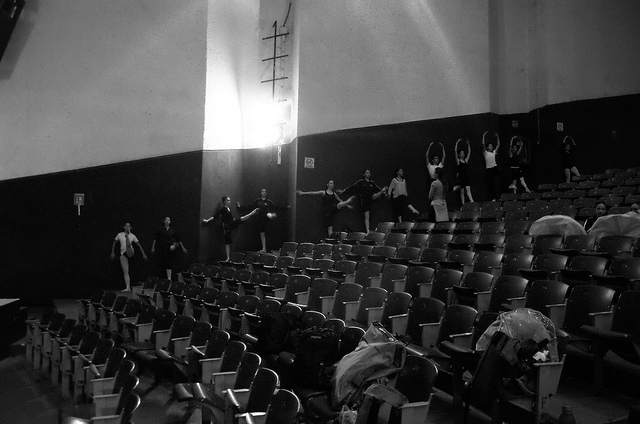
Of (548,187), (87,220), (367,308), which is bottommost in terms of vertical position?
(367,308)

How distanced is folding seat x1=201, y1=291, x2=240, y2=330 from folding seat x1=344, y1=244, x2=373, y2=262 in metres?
1.69

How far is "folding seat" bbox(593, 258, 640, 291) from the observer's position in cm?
409

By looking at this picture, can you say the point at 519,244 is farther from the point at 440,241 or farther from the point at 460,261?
the point at 440,241

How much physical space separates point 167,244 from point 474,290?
A: 657 centimetres

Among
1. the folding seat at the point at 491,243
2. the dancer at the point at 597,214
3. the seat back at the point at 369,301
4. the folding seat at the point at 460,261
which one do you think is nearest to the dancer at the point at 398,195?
the folding seat at the point at 491,243

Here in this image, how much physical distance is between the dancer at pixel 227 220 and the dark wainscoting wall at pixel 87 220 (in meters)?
0.42

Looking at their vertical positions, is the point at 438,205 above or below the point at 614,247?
above

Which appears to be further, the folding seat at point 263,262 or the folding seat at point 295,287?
the folding seat at point 263,262

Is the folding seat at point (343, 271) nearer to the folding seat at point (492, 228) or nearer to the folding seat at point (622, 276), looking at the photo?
the folding seat at point (492, 228)

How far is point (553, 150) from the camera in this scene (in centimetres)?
1137

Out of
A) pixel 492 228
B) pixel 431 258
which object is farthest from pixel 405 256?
pixel 492 228

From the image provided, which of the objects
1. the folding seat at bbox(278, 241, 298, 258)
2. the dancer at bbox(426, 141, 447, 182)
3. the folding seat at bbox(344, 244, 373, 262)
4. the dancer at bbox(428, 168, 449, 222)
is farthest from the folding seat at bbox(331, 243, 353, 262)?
the dancer at bbox(426, 141, 447, 182)

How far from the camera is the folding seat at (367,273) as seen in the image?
5.82 metres

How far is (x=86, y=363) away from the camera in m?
5.22
